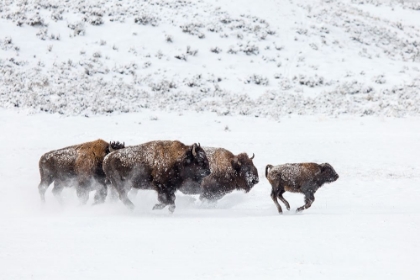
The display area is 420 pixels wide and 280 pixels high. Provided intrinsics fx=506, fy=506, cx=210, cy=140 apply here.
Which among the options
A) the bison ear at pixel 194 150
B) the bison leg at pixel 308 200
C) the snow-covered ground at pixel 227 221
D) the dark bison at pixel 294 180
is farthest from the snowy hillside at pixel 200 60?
the bison ear at pixel 194 150

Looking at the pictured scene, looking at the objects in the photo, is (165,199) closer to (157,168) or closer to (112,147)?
(157,168)

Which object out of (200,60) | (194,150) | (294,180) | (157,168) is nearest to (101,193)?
(157,168)

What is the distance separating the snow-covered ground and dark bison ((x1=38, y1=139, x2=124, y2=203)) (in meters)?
0.39

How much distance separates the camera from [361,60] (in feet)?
108

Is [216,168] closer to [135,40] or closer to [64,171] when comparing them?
[64,171]

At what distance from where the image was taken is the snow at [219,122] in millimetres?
6484

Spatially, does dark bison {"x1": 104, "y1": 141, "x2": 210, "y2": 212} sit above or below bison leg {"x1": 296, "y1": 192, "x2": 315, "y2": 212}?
above

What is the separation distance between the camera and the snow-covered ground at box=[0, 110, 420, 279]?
19.5 ft

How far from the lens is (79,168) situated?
11664 millimetres

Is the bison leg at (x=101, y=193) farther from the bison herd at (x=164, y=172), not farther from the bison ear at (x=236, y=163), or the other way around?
the bison ear at (x=236, y=163)

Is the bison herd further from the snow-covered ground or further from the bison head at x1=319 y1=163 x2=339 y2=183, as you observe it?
the snow-covered ground

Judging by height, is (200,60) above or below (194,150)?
below

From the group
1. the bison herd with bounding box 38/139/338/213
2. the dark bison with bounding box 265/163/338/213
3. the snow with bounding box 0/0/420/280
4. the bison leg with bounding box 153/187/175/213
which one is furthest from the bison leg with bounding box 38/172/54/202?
the dark bison with bounding box 265/163/338/213

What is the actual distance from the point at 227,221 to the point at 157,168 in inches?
95.1
